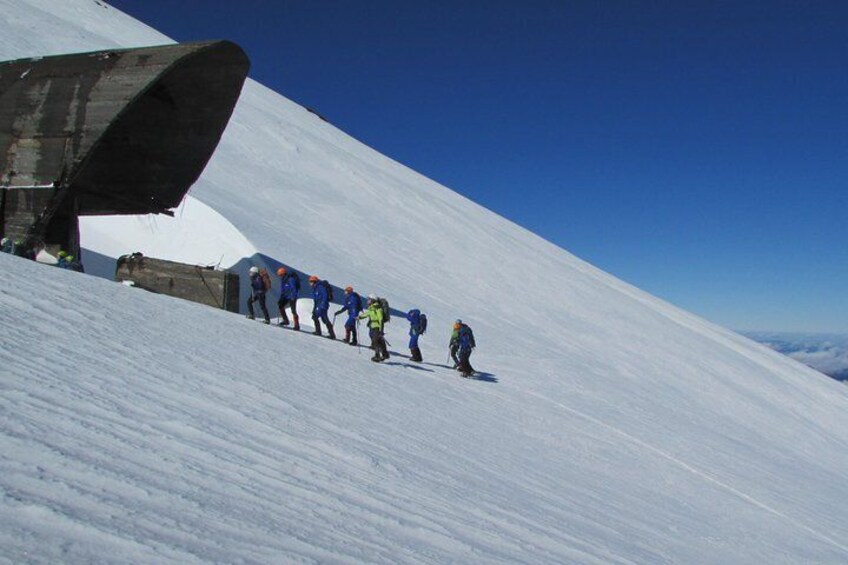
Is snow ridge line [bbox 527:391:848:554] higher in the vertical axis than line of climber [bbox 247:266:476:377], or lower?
lower

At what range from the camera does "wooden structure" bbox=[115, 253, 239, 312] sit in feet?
37.9

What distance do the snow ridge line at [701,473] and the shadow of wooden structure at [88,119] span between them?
1024 cm

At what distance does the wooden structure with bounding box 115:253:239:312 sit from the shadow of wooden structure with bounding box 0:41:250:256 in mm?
1501

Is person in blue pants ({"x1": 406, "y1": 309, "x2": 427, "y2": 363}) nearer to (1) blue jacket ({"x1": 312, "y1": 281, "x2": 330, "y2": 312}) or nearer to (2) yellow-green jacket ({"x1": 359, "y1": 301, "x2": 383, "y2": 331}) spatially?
(2) yellow-green jacket ({"x1": 359, "y1": 301, "x2": 383, "y2": 331})

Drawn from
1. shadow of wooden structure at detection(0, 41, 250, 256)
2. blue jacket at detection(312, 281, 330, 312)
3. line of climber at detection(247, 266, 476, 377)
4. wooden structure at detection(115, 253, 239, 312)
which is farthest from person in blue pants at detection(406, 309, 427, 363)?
shadow of wooden structure at detection(0, 41, 250, 256)

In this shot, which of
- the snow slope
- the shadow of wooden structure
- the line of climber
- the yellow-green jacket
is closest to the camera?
the snow slope

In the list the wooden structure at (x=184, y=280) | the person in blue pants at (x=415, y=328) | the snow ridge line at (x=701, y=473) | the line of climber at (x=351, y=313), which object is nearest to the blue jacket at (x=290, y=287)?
the line of climber at (x=351, y=313)

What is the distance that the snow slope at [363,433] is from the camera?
313cm

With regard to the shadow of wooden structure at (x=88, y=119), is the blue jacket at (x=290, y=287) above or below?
below

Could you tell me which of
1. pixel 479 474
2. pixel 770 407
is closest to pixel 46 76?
pixel 479 474

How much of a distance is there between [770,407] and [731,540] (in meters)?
15.1

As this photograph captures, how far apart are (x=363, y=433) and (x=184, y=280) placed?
285 inches

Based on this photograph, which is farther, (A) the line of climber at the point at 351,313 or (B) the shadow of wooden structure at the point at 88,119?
(B) the shadow of wooden structure at the point at 88,119

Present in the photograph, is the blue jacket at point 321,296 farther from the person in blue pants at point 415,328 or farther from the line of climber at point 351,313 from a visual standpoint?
the person in blue pants at point 415,328
